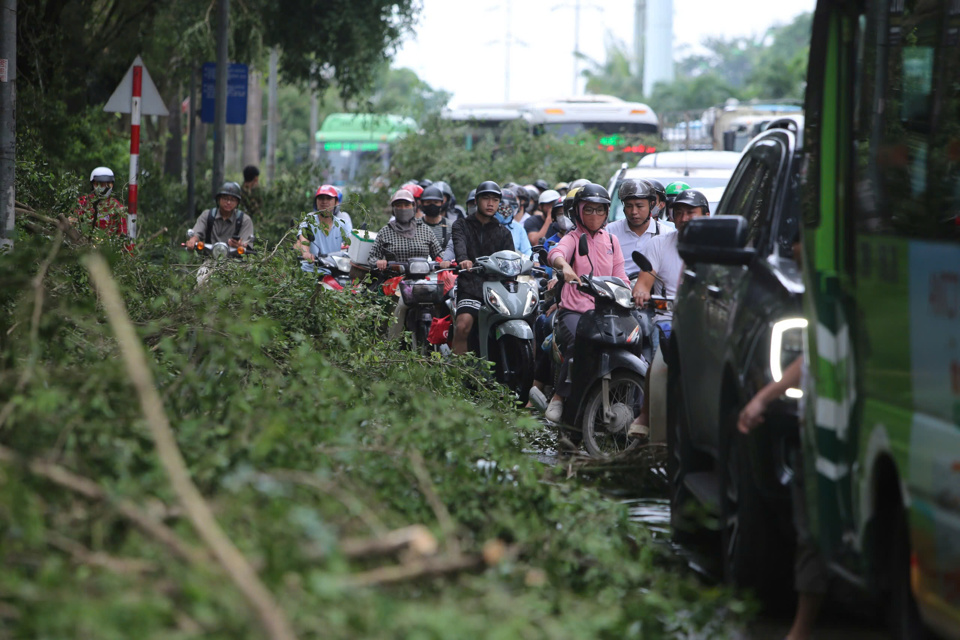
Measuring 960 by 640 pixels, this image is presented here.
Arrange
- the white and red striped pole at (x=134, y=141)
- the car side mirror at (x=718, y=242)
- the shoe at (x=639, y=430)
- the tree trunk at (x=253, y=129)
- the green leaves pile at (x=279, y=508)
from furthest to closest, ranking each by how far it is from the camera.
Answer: the tree trunk at (x=253, y=129)
the white and red striped pole at (x=134, y=141)
the shoe at (x=639, y=430)
the car side mirror at (x=718, y=242)
the green leaves pile at (x=279, y=508)

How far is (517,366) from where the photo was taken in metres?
11.7

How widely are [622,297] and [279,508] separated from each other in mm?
5933

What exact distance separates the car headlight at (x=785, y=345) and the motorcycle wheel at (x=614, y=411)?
12.7ft

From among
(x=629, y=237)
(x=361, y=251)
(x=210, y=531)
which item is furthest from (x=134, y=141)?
(x=210, y=531)

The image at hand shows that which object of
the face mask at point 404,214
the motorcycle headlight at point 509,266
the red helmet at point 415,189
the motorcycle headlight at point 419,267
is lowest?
the motorcycle headlight at point 419,267

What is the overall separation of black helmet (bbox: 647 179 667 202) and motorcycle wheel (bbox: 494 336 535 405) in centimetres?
161

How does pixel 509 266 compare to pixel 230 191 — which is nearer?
pixel 509 266

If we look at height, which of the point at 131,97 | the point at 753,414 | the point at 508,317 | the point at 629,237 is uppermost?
the point at 131,97

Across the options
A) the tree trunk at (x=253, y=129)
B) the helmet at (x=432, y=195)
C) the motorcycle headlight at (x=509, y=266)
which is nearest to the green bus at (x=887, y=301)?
the motorcycle headlight at (x=509, y=266)

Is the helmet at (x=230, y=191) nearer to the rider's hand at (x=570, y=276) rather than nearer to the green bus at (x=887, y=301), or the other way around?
the rider's hand at (x=570, y=276)

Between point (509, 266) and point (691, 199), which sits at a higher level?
point (691, 199)

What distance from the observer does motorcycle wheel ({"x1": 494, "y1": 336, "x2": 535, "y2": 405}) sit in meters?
11.7

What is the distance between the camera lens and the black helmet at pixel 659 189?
11356 mm

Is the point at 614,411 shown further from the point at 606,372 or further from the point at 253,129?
the point at 253,129
